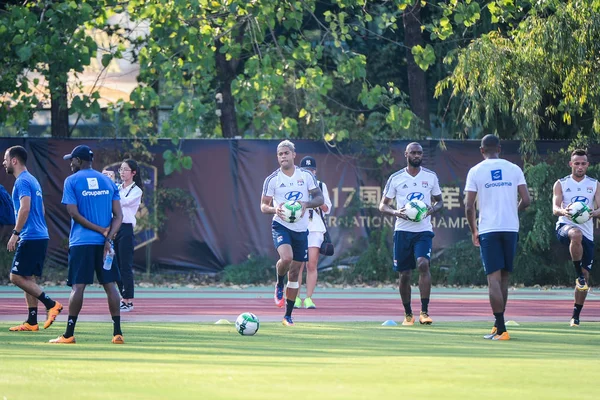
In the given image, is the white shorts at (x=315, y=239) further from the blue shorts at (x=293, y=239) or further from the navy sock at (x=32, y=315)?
the navy sock at (x=32, y=315)

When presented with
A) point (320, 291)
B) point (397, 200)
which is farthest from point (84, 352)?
point (320, 291)

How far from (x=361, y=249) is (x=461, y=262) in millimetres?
2011

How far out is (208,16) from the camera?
23.6m

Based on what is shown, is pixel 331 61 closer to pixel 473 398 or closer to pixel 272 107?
pixel 272 107

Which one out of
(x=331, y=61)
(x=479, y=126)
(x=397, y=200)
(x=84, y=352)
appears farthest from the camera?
(x=331, y=61)

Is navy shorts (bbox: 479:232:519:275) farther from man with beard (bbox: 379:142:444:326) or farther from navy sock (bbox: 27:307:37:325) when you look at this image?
navy sock (bbox: 27:307:37:325)

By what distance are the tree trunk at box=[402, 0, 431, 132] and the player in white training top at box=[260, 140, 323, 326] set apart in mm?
13979

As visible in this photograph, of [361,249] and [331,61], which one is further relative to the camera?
[331,61]

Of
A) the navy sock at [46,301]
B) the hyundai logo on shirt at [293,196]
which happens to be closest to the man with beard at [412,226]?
the hyundai logo on shirt at [293,196]

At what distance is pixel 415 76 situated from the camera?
29.4m

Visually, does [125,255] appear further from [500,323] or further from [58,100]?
[58,100]

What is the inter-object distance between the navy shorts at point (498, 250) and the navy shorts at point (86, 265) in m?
4.02

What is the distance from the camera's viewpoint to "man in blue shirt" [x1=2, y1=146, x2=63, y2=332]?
1362 cm

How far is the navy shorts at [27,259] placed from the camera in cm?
1373
